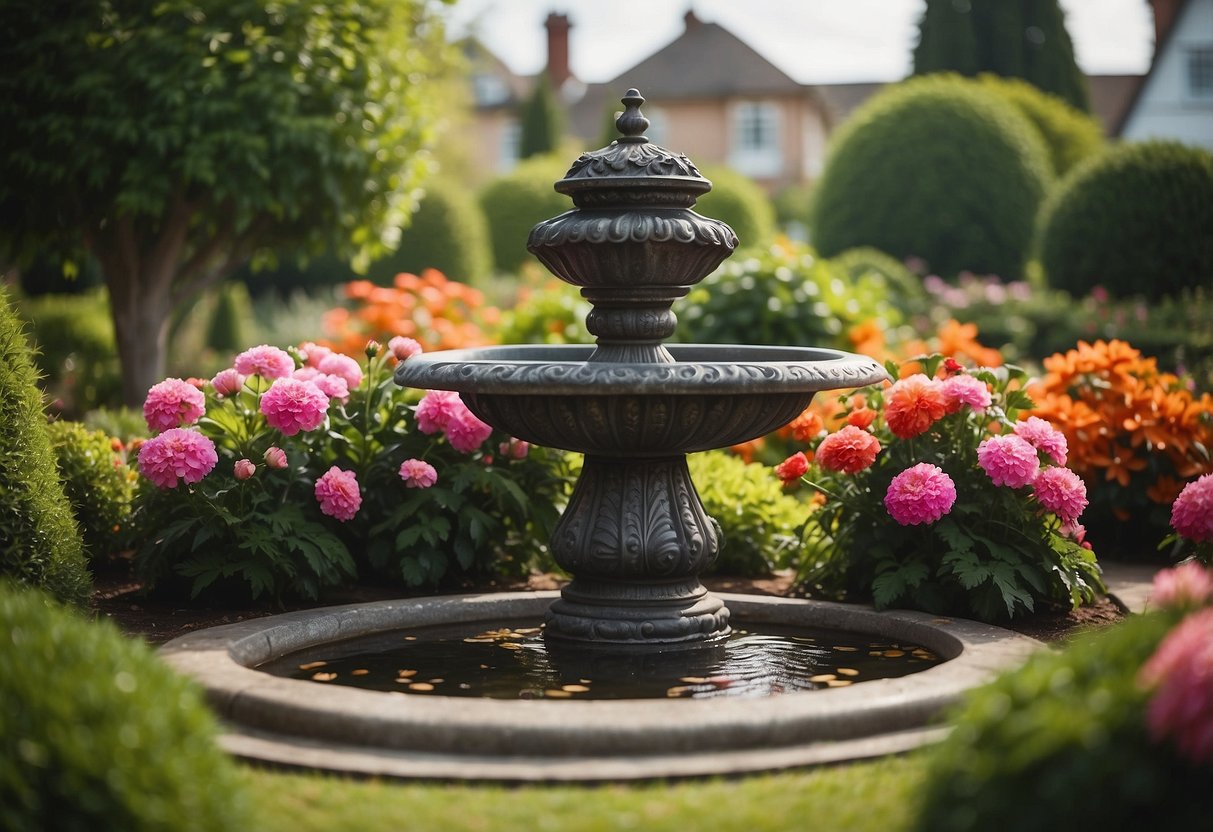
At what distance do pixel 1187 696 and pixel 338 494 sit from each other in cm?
412

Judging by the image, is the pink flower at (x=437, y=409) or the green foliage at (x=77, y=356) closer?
the pink flower at (x=437, y=409)

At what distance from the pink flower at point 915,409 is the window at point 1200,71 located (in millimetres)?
36754

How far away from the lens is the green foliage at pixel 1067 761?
2926mm

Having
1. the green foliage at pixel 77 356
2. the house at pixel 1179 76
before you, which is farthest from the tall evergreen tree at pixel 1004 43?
the green foliage at pixel 77 356

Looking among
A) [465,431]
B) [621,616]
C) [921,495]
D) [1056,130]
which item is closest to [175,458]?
[465,431]

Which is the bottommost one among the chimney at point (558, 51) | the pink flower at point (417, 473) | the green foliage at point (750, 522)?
the green foliage at point (750, 522)

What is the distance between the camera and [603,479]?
5.61m

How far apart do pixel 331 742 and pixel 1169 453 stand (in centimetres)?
540

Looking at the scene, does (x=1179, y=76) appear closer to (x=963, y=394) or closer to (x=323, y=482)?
(x=963, y=394)

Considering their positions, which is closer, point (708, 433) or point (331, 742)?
point (331, 742)

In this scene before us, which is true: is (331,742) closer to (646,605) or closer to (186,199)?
(646,605)

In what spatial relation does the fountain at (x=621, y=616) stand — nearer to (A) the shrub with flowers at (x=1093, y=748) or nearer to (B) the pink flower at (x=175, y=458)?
(B) the pink flower at (x=175, y=458)

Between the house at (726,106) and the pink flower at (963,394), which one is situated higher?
the house at (726,106)

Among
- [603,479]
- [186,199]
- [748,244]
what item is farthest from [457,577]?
[748,244]
